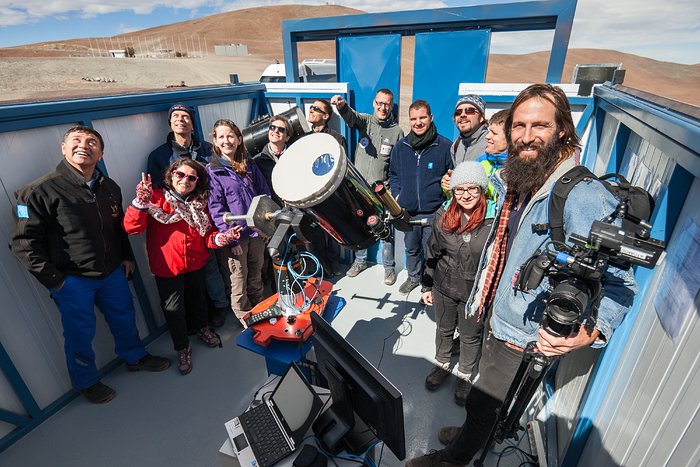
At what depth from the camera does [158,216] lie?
99.2 inches

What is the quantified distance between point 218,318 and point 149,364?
72 centimetres

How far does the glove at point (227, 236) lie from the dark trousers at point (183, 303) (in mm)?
486

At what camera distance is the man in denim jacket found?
4.15 feet

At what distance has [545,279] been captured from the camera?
1.45 m

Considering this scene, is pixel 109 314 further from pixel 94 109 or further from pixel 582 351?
pixel 582 351

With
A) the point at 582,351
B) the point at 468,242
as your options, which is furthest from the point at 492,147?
the point at 582,351

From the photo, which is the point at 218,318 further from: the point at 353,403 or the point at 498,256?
the point at 498,256

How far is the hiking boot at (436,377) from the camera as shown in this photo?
8.99 feet

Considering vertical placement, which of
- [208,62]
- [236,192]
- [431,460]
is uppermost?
[208,62]

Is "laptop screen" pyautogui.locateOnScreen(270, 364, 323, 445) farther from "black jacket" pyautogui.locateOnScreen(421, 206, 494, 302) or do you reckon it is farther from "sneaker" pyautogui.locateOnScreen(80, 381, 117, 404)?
"sneaker" pyautogui.locateOnScreen(80, 381, 117, 404)

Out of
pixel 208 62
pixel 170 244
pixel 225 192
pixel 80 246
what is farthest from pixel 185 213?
pixel 208 62

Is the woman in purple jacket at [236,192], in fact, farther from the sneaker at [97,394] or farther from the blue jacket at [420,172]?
the blue jacket at [420,172]

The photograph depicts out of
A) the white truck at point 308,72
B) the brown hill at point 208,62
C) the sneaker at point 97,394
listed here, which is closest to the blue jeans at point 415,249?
the sneaker at point 97,394

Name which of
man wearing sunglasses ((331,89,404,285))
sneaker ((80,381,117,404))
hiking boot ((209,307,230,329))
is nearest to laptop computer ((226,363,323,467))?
sneaker ((80,381,117,404))
